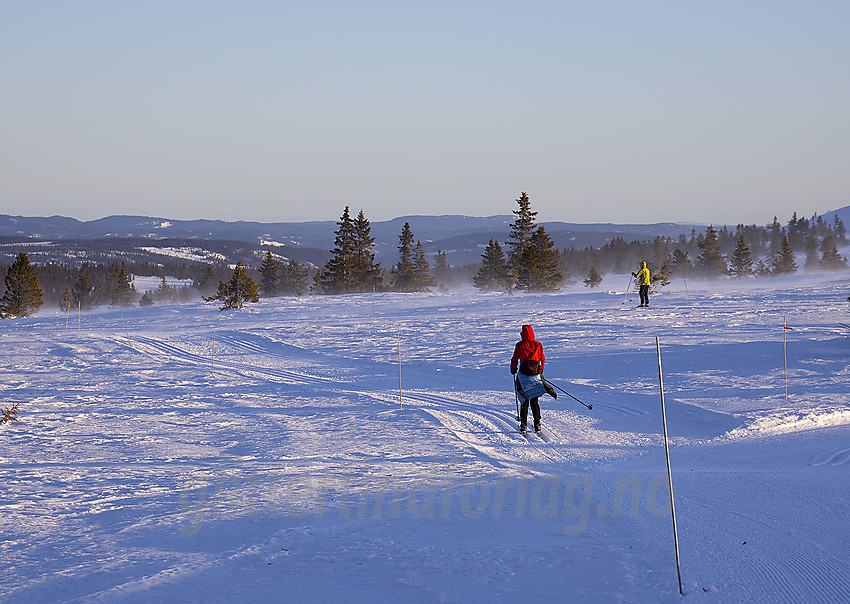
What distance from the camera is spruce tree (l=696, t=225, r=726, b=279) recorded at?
240 feet

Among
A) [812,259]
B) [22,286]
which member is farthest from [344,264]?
[812,259]

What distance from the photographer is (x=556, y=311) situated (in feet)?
96.8

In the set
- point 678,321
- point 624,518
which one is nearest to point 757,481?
point 624,518

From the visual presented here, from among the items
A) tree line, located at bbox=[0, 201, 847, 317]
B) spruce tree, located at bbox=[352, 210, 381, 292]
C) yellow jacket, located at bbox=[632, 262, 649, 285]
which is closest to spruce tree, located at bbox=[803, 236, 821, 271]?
tree line, located at bbox=[0, 201, 847, 317]

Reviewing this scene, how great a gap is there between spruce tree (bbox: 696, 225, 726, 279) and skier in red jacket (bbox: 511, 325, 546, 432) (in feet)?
223

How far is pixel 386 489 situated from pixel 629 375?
9616mm

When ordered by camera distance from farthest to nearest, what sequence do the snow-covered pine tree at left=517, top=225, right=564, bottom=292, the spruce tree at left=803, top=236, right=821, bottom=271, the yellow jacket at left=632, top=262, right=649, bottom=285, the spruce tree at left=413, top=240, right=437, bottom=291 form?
the spruce tree at left=803, top=236, right=821, bottom=271 → the spruce tree at left=413, top=240, right=437, bottom=291 → the snow-covered pine tree at left=517, top=225, right=564, bottom=292 → the yellow jacket at left=632, top=262, right=649, bottom=285

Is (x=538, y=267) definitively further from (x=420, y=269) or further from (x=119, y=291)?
(x=119, y=291)

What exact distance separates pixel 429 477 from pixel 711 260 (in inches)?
2934

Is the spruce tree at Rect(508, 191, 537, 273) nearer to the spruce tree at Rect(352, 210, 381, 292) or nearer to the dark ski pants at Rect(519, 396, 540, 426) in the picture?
the spruce tree at Rect(352, 210, 381, 292)

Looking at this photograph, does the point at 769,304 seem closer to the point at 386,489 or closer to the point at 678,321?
the point at 678,321

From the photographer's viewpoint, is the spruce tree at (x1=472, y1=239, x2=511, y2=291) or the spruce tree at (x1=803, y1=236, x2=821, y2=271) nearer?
the spruce tree at (x1=472, y1=239, x2=511, y2=291)

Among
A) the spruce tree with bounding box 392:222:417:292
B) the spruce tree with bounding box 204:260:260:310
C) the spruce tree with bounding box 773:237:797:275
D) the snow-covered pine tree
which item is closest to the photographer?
the spruce tree with bounding box 204:260:260:310

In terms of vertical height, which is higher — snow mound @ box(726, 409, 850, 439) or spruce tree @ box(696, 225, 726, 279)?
spruce tree @ box(696, 225, 726, 279)
